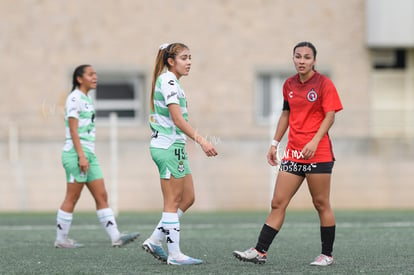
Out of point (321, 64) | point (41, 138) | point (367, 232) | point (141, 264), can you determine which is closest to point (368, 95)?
point (321, 64)

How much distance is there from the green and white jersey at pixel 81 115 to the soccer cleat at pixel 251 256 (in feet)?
9.40

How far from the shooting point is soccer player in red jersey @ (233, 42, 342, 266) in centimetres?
809

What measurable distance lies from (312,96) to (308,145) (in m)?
0.45

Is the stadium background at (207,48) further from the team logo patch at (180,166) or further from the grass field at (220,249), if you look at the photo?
the team logo patch at (180,166)

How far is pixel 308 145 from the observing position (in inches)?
313

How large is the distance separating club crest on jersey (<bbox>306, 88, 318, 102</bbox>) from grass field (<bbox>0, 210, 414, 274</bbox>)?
55.8 inches

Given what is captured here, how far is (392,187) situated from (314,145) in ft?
45.6

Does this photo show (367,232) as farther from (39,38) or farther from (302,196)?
(39,38)

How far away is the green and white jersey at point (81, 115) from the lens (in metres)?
10.3

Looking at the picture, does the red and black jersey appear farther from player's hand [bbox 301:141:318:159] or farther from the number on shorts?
the number on shorts

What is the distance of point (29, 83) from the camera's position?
24.2m

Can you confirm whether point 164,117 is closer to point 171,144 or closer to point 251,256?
point 171,144

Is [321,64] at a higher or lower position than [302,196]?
higher

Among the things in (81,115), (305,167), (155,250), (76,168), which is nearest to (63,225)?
(76,168)
